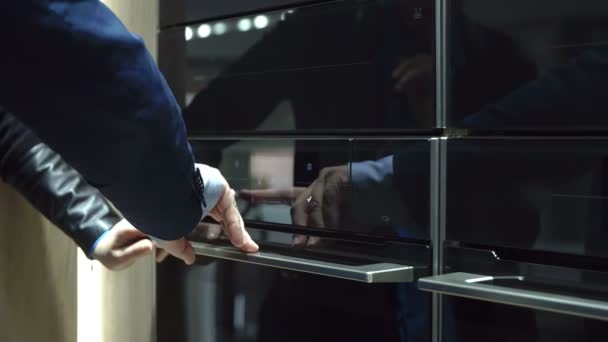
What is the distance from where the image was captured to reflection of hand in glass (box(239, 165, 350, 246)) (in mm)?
856

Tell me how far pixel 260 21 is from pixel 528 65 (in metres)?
0.37

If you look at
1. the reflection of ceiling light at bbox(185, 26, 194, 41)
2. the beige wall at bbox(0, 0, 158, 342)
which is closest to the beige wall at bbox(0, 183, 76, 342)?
the beige wall at bbox(0, 0, 158, 342)

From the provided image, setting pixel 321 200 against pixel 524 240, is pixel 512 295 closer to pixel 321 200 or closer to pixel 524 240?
pixel 524 240

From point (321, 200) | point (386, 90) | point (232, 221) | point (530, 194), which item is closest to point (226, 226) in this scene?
point (232, 221)

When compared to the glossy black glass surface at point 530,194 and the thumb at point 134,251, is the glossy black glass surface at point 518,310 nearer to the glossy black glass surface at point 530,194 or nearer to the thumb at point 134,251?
the glossy black glass surface at point 530,194

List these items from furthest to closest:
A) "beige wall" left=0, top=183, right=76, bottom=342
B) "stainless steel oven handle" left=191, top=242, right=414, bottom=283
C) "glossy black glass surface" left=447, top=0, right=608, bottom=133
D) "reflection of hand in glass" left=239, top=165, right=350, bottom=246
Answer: "beige wall" left=0, top=183, right=76, bottom=342 → "reflection of hand in glass" left=239, top=165, right=350, bottom=246 → "stainless steel oven handle" left=191, top=242, right=414, bottom=283 → "glossy black glass surface" left=447, top=0, right=608, bottom=133

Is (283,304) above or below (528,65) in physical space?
below

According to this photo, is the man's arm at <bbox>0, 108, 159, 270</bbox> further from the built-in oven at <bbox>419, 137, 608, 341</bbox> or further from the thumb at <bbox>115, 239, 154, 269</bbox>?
the built-in oven at <bbox>419, 137, 608, 341</bbox>

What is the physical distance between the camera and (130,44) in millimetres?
532

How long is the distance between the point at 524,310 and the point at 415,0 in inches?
13.0

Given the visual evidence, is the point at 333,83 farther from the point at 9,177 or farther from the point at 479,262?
the point at 9,177

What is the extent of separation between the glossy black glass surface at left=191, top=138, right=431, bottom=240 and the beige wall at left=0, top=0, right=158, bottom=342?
24 centimetres

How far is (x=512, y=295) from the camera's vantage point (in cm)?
64

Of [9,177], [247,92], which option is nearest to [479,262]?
[247,92]
